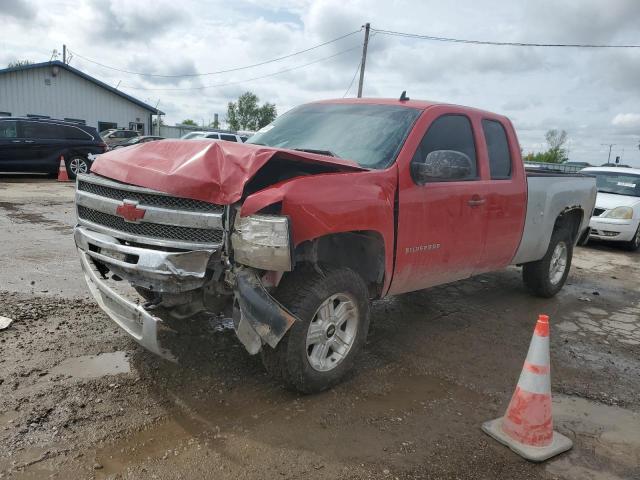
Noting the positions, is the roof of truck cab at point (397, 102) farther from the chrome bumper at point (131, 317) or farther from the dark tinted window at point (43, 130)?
Result: the dark tinted window at point (43, 130)

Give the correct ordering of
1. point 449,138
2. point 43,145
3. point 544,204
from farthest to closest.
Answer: point 43,145, point 544,204, point 449,138

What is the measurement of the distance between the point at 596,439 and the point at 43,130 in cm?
1604

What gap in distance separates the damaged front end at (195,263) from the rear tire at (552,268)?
4187 millimetres

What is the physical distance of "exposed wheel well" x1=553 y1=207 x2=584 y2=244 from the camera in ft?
20.3

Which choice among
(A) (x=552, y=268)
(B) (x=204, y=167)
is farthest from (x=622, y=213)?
(B) (x=204, y=167)

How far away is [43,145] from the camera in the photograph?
15133 mm

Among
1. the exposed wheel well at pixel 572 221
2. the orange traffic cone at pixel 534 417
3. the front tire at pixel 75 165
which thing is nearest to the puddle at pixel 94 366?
the orange traffic cone at pixel 534 417

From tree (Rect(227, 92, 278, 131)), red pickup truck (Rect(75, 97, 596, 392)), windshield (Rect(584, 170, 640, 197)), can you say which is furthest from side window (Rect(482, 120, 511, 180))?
tree (Rect(227, 92, 278, 131))

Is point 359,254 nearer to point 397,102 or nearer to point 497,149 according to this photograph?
point 397,102

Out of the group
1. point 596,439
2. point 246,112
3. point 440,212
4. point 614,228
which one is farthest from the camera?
point 246,112

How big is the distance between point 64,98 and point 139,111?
4609 millimetres

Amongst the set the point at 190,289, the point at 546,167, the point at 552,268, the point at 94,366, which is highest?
the point at 546,167

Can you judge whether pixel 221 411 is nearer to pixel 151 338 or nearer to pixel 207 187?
pixel 151 338

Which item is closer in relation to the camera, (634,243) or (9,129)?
(634,243)
